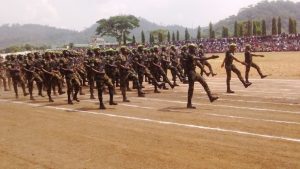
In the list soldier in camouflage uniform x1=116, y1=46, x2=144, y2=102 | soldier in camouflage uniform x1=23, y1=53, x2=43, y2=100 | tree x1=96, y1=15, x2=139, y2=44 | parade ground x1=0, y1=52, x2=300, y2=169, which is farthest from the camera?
tree x1=96, y1=15, x2=139, y2=44

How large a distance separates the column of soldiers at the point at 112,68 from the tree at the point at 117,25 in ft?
263

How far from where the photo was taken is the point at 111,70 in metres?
18.6

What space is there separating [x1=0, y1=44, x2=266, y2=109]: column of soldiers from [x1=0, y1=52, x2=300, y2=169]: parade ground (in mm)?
965

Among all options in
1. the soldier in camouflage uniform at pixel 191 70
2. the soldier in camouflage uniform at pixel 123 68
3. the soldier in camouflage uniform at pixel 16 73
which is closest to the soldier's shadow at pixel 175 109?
the soldier in camouflage uniform at pixel 191 70

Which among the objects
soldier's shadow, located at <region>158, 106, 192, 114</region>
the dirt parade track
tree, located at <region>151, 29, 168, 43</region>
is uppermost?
tree, located at <region>151, 29, 168, 43</region>

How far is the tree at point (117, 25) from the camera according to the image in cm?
10506

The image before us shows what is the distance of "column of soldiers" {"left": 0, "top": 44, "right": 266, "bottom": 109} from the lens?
55.3 feet

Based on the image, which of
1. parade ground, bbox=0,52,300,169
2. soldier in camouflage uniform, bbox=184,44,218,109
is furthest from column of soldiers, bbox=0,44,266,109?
parade ground, bbox=0,52,300,169

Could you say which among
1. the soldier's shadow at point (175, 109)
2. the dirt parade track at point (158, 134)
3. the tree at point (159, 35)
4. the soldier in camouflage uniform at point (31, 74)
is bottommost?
the dirt parade track at point (158, 134)

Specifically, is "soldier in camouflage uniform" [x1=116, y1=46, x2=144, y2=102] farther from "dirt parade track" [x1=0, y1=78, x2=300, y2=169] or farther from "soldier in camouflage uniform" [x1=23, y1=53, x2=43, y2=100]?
"soldier in camouflage uniform" [x1=23, y1=53, x2=43, y2=100]

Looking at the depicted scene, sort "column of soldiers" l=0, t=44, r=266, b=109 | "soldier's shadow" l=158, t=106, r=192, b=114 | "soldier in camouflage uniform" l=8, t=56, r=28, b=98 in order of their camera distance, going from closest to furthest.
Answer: "soldier's shadow" l=158, t=106, r=192, b=114 → "column of soldiers" l=0, t=44, r=266, b=109 → "soldier in camouflage uniform" l=8, t=56, r=28, b=98

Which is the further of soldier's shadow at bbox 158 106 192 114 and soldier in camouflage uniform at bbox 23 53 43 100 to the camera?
soldier in camouflage uniform at bbox 23 53 43 100

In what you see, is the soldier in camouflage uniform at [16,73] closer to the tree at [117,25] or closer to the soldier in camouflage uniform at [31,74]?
the soldier in camouflage uniform at [31,74]

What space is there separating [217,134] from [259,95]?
8.08 metres
